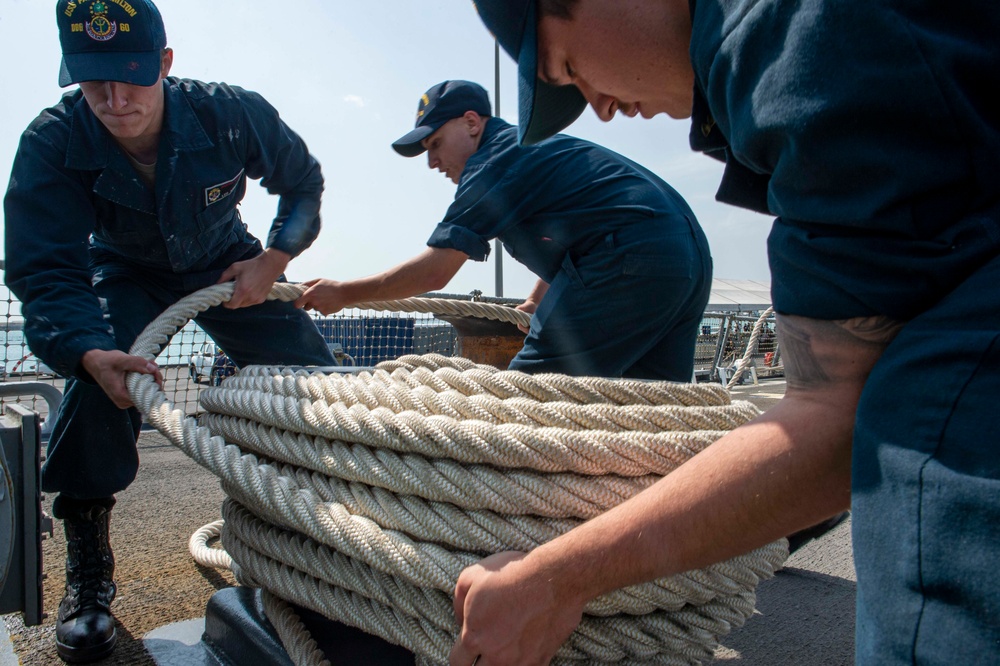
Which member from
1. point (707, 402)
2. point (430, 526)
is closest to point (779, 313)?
point (707, 402)

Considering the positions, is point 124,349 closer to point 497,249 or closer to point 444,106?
point 444,106

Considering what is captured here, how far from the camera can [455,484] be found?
1048 millimetres

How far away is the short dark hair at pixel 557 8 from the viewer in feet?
3.31

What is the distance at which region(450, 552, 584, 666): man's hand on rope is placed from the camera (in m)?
0.85

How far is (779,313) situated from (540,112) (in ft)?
2.36

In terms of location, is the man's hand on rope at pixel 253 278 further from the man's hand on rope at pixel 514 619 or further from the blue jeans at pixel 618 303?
the man's hand on rope at pixel 514 619

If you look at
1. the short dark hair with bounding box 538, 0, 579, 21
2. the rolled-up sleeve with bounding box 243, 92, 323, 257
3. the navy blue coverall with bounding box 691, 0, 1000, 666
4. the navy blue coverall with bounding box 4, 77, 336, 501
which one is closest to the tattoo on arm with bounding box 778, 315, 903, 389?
the navy blue coverall with bounding box 691, 0, 1000, 666

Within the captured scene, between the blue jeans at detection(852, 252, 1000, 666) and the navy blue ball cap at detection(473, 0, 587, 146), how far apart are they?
0.72m

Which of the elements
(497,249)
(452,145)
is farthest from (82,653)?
(497,249)

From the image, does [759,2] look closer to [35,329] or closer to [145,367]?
[145,367]

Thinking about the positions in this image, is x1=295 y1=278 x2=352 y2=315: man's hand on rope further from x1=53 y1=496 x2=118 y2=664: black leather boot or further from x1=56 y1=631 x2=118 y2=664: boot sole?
x1=56 y1=631 x2=118 y2=664: boot sole

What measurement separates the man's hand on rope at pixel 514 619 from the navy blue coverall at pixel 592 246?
1.15 meters

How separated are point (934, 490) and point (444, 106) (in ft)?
7.67

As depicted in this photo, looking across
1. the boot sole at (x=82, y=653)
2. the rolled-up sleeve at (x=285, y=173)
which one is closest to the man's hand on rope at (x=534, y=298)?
the rolled-up sleeve at (x=285, y=173)
